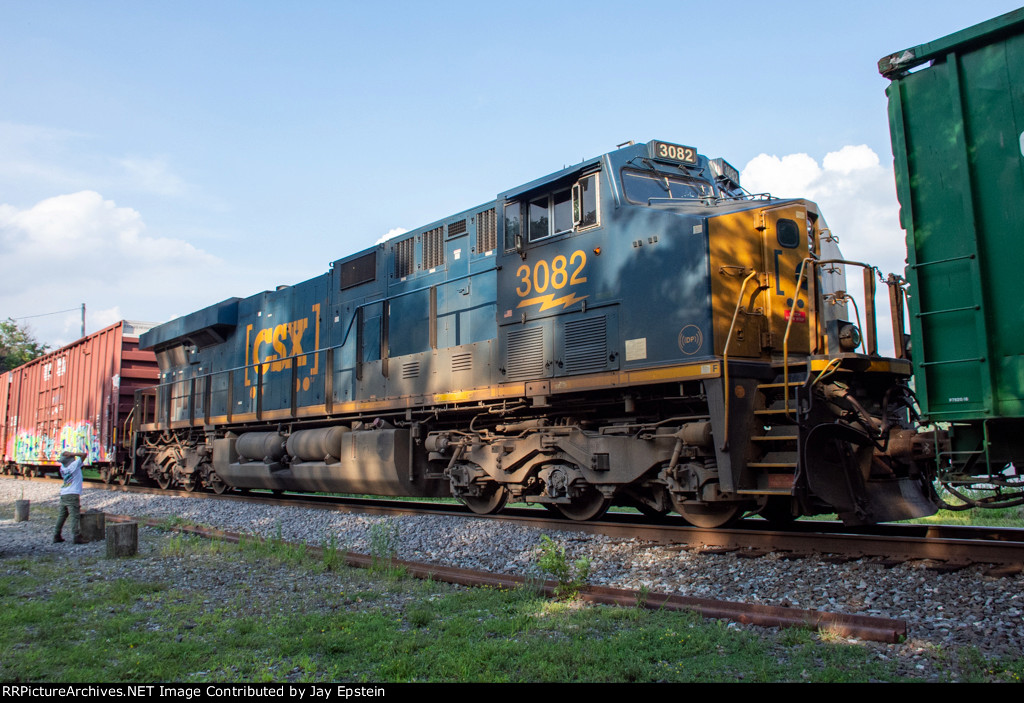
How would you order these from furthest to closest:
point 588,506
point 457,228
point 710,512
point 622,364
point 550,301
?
point 457,228 < point 550,301 < point 588,506 < point 622,364 < point 710,512

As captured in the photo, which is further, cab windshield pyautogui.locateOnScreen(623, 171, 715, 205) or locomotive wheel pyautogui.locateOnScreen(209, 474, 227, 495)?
locomotive wheel pyautogui.locateOnScreen(209, 474, 227, 495)

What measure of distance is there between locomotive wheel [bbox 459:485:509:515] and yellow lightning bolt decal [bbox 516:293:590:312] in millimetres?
2382

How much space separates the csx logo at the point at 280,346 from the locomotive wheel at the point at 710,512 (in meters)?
7.49

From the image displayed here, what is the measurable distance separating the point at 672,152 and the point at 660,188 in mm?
646

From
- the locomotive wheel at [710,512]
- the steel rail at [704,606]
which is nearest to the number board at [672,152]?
the locomotive wheel at [710,512]

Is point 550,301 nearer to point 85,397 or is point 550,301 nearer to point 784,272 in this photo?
point 784,272

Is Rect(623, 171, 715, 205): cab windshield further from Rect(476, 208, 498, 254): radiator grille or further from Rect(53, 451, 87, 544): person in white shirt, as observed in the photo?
Rect(53, 451, 87, 544): person in white shirt

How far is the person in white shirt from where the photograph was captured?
343 inches

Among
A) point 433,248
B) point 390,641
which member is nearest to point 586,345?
point 433,248

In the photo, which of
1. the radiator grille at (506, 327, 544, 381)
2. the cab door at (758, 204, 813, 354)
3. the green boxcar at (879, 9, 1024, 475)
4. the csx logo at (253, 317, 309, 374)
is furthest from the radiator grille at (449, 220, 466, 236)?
the green boxcar at (879, 9, 1024, 475)

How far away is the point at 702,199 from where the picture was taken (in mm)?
7898

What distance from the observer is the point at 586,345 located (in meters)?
8.02
